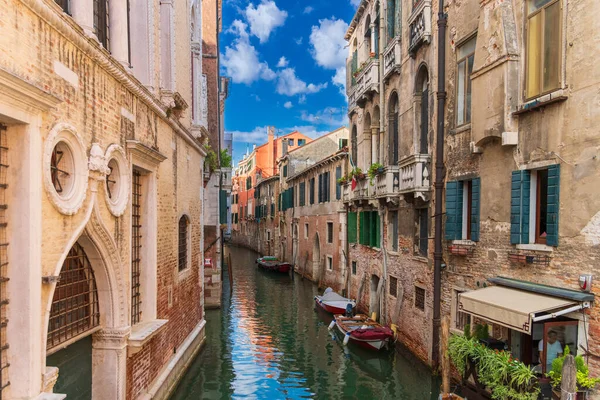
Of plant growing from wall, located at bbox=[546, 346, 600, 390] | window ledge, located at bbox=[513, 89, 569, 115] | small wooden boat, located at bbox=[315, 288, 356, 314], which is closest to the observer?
plant growing from wall, located at bbox=[546, 346, 600, 390]

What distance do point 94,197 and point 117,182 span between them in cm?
100

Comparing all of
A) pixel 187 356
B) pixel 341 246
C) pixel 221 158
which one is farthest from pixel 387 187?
pixel 221 158

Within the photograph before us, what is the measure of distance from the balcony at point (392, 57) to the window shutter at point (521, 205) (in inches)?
244

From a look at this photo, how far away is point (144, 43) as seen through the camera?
7.50 m

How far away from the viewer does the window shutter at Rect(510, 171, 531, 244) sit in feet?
23.5

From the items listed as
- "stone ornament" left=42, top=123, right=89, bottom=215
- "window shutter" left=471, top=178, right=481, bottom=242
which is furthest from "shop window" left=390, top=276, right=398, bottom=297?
"stone ornament" left=42, top=123, right=89, bottom=215

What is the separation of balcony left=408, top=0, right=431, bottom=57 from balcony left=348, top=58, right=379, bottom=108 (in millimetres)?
2637

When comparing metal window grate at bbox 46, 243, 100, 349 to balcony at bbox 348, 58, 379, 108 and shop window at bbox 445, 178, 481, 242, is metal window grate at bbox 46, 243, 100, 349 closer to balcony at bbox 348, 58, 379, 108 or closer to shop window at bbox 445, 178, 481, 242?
shop window at bbox 445, 178, 481, 242

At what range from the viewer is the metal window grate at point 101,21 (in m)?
6.32

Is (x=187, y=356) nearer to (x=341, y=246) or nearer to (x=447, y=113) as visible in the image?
(x=447, y=113)

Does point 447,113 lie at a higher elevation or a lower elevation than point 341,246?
higher

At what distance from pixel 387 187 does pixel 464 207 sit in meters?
3.12

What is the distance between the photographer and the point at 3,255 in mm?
3877

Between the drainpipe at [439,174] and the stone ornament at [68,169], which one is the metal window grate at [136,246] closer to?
the stone ornament at [68,169]
